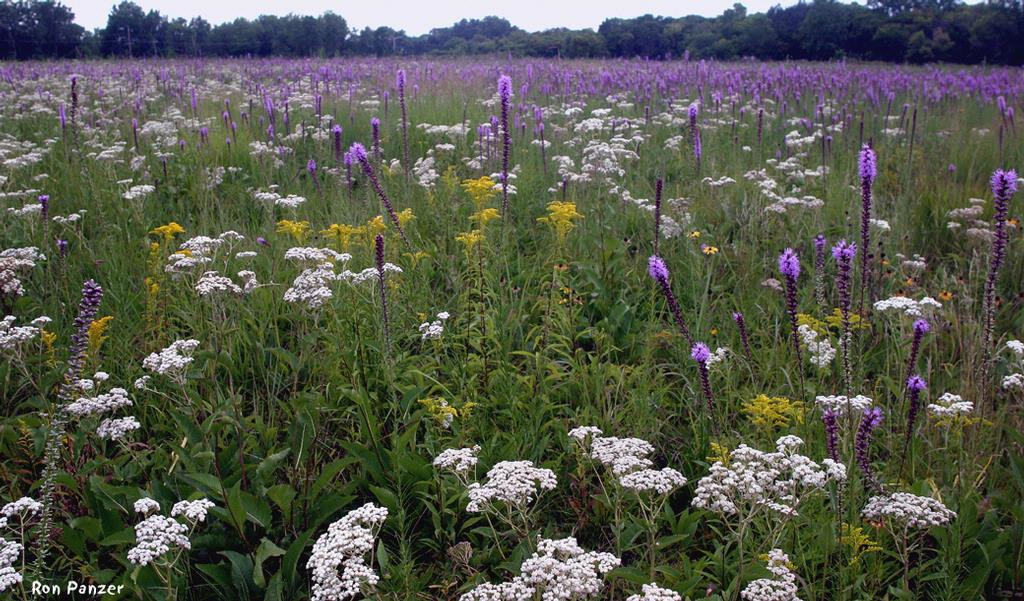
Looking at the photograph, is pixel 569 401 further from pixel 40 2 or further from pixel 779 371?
pixel 40 2

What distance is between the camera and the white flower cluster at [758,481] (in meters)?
1.84

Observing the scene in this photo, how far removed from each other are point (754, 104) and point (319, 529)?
9.15m

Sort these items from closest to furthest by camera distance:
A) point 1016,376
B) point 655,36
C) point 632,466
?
point 632,466 → point 1016,376 → point 655,36

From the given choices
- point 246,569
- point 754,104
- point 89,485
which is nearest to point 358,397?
point 246,569

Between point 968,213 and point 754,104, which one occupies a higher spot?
point 754,104

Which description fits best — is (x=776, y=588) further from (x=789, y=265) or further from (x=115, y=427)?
(x=115, y=427)

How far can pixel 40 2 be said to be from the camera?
2959cm

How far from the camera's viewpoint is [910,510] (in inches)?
75.7

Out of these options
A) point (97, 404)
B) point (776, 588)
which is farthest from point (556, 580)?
point (97, 404)

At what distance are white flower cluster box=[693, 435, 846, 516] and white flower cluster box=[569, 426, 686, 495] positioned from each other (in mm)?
98

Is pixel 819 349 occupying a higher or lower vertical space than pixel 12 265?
lower

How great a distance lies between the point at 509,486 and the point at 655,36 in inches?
1285

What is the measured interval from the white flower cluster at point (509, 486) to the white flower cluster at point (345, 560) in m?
0.28

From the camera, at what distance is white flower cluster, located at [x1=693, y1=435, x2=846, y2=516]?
1843 mm
